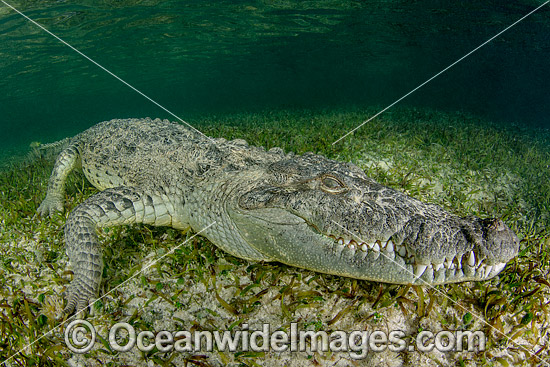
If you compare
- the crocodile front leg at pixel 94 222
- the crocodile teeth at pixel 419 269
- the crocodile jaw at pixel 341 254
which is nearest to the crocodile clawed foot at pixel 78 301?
the crocodile front leg at pixel 94 222

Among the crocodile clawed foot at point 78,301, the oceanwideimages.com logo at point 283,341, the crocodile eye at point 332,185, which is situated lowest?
the oceanwideimages.com logo at point 283,341

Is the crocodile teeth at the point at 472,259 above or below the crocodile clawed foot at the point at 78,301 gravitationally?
above

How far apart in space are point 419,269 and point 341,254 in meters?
0.49

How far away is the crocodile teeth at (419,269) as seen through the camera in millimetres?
1898

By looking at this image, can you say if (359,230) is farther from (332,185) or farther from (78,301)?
(78,301)

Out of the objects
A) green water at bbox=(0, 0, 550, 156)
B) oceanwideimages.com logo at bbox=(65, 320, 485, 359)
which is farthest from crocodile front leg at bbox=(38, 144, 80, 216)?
green water at bbox=(0, 0, 550, 156)

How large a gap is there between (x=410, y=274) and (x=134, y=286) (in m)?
2.25

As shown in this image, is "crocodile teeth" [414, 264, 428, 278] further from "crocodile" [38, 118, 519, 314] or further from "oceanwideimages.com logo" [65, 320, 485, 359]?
"oceanwideimages.com logo" [65, 320, 485, 359]

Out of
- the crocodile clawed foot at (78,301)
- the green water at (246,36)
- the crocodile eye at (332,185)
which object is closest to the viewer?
the crocodile eye at (332,185)

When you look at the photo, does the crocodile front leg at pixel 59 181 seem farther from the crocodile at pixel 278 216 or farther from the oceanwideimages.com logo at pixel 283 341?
the oceanwideimages.com logo at pixel 283 341

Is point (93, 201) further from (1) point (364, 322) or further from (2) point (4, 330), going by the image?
(1) point (364, 322)

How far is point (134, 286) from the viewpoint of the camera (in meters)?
2.66

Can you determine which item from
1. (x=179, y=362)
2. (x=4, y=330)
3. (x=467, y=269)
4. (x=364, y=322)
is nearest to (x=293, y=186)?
(x=364, y=322)

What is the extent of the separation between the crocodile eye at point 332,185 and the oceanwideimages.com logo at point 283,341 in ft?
3.35
